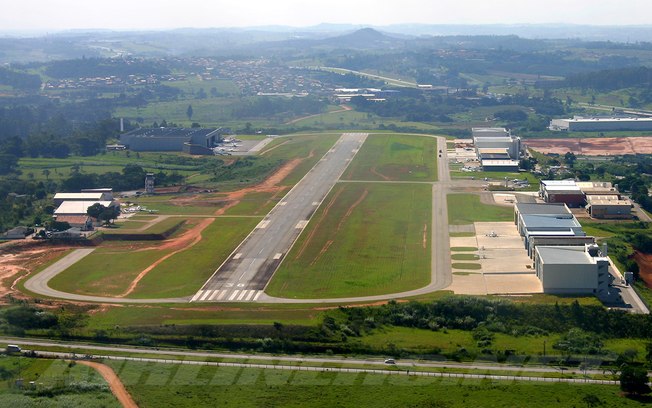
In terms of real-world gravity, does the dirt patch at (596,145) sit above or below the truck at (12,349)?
below

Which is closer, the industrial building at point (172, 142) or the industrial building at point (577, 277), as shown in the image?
the industrial building at point (577, 277)

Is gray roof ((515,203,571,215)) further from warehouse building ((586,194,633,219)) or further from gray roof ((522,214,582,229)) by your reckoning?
warehouse building ((586,194,633,219))

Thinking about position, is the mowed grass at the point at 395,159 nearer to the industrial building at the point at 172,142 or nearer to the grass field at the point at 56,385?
the industrial building at the point at 172,142

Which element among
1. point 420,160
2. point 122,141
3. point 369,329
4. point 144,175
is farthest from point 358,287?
point 122,141

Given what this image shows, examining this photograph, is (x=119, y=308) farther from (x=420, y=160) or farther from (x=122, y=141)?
(x=122, y=141)

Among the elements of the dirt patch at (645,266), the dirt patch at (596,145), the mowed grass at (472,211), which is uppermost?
the dirt patch at (645,266)

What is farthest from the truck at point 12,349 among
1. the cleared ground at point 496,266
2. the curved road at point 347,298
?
the cleared ground at point 496,266
